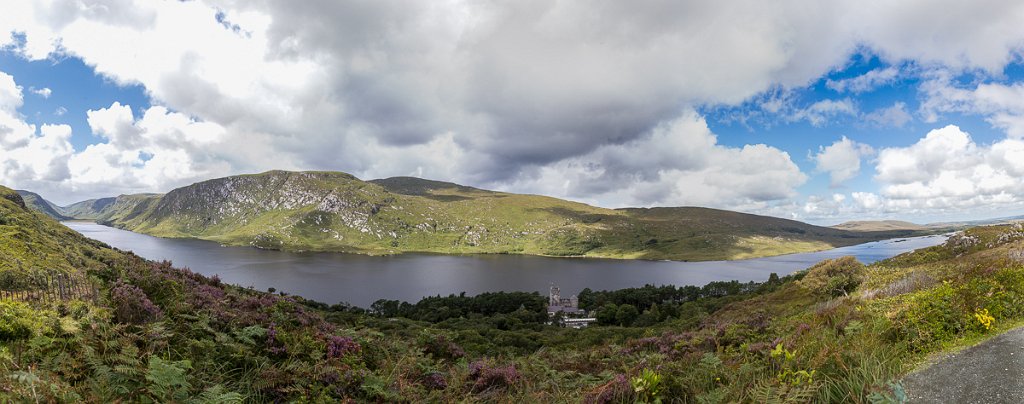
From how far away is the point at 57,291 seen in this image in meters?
9.52

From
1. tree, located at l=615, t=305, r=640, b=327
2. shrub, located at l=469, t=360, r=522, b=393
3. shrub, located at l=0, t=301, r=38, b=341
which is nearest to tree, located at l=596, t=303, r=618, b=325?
tree, located at l=615, t=305, r=640, b=327

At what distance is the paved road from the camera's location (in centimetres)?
504

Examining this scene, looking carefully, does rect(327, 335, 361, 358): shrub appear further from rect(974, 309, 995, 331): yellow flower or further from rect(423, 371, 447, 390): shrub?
rect(974, 309, 995, 331): yellow flower

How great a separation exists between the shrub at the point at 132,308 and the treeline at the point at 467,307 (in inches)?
3536

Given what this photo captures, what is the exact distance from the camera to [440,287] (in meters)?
162

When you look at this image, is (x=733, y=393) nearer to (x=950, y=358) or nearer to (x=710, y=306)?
(x=950, y=358)

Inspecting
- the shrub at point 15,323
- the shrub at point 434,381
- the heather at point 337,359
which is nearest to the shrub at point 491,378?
the heather at point 337,359

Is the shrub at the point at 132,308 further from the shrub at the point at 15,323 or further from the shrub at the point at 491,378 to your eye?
the shrub at the point at 491,378

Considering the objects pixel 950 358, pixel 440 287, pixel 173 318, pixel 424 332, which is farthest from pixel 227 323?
pixel 440 287

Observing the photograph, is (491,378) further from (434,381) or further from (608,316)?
(608,316)

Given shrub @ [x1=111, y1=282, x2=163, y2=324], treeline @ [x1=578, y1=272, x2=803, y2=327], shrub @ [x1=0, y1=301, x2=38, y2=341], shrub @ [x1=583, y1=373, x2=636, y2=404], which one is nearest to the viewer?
shrub @ [x1=583, y1=373, x2=636, y2=404]

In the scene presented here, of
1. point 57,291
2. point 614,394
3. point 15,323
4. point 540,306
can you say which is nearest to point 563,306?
point 540,306

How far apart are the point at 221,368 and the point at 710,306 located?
78.3m

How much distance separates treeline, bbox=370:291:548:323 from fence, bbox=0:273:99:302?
88458 mm
